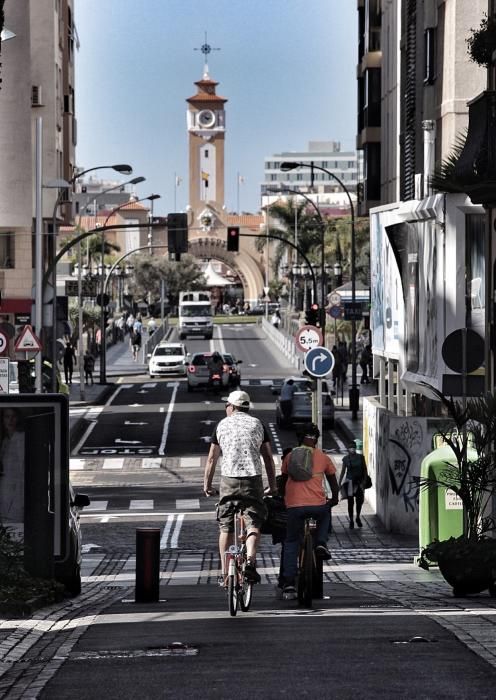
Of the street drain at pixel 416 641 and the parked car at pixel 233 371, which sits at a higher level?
the parked car at pixel 233 371

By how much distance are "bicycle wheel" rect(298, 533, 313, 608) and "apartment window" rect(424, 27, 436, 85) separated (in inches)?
980

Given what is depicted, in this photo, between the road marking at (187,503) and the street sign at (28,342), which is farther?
the street sign at (28,342)

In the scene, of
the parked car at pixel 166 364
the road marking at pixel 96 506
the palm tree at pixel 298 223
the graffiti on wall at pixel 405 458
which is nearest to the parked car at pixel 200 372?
the parked car at pixel 166 364

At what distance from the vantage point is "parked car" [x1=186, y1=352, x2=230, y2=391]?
63.5 m

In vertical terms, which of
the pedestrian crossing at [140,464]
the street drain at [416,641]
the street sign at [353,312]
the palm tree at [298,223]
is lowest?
the pedestrian crossing at [140,464]

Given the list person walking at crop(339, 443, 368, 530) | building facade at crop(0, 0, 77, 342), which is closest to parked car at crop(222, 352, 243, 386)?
building facade at crop(0, 0, 77, 342)

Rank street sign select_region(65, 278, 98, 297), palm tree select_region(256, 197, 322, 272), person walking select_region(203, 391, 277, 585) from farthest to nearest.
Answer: palm tree select_region(256, 197, 322, 272) < street sign select_region(65, 278, 98, 297) < person walking select_region(203, 391, 277, 585)

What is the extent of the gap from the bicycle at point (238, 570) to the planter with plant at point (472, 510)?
7.73 ft

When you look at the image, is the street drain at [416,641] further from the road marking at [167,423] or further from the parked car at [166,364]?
the parked car at [166,364]

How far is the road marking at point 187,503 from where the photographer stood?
32.2m

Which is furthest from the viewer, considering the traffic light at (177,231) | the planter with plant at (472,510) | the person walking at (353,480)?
the traffic light at (177,231)

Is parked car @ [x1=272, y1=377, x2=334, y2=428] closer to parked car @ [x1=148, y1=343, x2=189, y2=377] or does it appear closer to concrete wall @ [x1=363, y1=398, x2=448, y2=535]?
concrete wall @ [x1=363, y1=398, x2=448, y2=535]

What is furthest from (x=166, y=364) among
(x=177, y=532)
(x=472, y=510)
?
(x=472, y=510)

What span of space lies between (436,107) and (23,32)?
115ft
